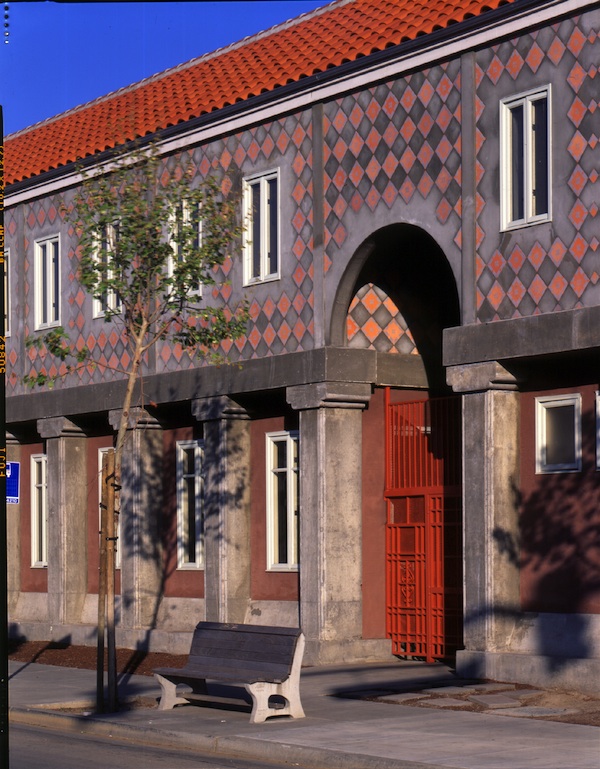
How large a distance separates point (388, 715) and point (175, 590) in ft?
32.2

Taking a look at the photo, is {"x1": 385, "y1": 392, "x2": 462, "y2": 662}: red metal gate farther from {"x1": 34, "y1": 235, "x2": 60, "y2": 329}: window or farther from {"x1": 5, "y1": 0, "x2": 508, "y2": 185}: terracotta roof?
{"x1": 34, "y1": 235, "x2": 60, "y2": 329}: window

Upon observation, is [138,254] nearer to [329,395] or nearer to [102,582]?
[102,582]

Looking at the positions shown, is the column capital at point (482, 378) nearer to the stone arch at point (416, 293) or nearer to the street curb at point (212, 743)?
the stone arch at point (416, 293)

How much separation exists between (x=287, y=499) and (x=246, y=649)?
22.5 ft

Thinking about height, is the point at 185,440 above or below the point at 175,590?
above

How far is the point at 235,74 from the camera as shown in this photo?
75.4ft

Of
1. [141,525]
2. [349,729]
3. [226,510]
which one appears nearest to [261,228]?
[226,510]

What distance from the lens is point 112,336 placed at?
2461cm

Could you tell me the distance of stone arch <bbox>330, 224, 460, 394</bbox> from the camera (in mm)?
20406

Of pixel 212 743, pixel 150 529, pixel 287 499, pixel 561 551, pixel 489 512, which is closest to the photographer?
pixel 212 743

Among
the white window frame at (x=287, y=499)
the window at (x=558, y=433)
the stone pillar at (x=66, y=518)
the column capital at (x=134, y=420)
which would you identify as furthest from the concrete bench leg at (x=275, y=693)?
the stone pillar at (x=66, y=518)

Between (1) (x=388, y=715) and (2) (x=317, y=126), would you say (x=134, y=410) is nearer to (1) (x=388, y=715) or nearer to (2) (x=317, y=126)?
(2) (x=317, y=126)

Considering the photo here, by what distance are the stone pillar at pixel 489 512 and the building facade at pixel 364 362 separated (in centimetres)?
3

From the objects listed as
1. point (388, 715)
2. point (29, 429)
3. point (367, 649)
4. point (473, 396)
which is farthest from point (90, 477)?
point (388, 715)
